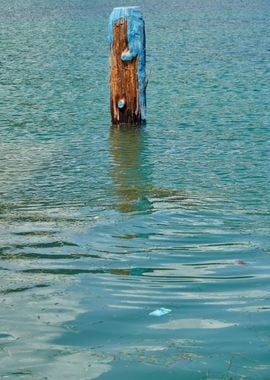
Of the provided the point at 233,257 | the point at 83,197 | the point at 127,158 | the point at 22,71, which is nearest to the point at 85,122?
the point at 127,158

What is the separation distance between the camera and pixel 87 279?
19.7 ft

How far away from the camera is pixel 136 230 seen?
24.6ft

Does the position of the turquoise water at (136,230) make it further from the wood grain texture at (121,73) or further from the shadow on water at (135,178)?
the wood grain texture at (121,73)

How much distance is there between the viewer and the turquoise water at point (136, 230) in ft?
15.3

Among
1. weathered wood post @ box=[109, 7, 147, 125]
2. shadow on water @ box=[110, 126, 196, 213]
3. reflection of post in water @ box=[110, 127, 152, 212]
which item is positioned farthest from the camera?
weathered wood post @ box=[109, 7, 147, 125]

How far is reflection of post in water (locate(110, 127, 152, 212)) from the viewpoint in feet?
28.6

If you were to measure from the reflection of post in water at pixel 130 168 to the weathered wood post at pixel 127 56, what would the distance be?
525 mm

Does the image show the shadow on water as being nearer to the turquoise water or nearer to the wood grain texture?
the turquoise water

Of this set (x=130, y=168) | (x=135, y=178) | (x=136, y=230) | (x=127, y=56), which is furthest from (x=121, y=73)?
(x=136, y=230)

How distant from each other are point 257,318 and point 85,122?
9.56 metres

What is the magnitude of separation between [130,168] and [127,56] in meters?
2.69

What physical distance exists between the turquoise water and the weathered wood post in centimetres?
53

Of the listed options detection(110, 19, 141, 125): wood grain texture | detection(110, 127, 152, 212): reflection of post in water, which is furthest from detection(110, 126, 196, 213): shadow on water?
detection(110, 19, 141, 125): wood grain texture

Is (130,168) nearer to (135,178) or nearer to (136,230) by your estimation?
(135,178)
